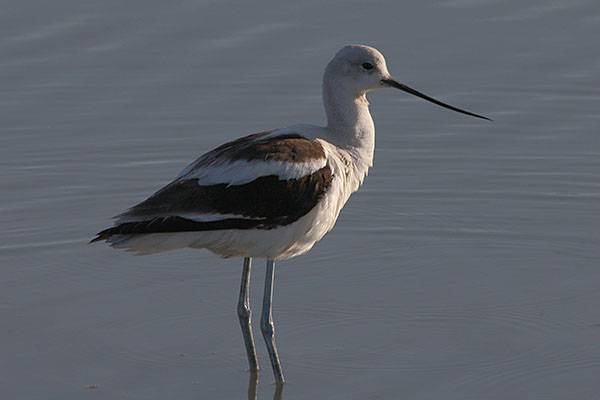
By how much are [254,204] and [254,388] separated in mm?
1024

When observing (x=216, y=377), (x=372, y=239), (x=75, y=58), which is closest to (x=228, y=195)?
(x=216, y=377)

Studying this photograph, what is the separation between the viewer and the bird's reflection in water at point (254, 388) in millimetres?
6750

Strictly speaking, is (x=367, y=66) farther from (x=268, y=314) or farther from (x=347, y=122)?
(x=268, y=314)

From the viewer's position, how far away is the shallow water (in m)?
6.92

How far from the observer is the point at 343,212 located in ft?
30.0

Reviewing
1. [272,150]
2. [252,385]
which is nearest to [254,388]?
[252,385]

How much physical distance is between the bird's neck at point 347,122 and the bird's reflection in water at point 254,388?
132 centimetres

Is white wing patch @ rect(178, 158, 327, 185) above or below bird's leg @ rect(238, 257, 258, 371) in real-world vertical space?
above

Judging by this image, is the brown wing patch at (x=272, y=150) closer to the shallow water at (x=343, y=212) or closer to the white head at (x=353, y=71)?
the white head at (x=353, y=71)

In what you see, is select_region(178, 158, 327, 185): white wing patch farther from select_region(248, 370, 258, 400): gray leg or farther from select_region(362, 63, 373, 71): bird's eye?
select_region(248, 370, 258, 400): gray leg

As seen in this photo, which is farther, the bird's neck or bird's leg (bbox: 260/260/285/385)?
the bird's neck

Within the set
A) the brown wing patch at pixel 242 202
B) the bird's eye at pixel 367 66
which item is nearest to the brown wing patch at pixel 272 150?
the brown wing patch at pixel 242 202

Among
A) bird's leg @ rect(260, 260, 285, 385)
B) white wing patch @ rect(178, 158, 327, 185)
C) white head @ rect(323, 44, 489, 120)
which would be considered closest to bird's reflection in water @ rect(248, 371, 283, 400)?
bird's leg @ rect(260, 260, 285, 385)

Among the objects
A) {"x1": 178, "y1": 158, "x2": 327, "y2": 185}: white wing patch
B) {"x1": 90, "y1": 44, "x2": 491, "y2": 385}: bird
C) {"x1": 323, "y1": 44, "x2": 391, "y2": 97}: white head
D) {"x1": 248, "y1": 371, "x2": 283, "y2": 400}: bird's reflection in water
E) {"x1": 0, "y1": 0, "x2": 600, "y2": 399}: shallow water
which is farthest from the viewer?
{"x1": 323, "y1": 44, "x2": 391, "y2": 97}: white head
